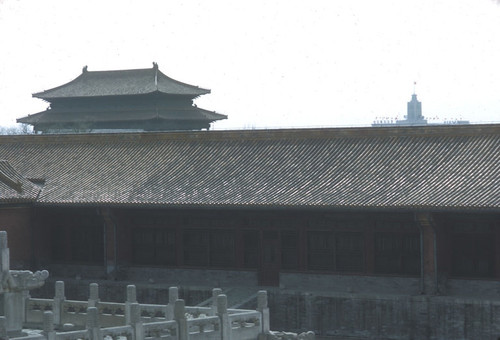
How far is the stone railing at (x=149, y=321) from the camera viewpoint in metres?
27.4

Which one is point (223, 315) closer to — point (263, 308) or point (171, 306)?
point (171, 306)

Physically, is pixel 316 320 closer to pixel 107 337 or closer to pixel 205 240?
pixel 205 240

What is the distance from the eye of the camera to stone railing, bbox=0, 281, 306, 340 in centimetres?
2741

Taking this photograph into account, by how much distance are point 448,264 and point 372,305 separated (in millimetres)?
3022

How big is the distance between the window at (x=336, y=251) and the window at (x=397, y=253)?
2.14 feet

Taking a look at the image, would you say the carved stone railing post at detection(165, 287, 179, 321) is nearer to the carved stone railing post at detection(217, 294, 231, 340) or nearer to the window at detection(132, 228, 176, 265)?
the carved stone railing post at detection(217, 294, 231, 340)

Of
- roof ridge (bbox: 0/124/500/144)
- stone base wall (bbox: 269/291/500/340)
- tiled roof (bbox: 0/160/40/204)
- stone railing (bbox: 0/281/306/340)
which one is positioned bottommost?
stone base wall (bbox: 269/291/500/340)

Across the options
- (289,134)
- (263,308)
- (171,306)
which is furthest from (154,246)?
(171,306)

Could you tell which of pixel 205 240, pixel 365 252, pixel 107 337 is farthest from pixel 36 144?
pixel 107 337

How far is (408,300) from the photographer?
38031mm

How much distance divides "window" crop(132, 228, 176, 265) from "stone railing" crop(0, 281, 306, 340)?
9.07 meters

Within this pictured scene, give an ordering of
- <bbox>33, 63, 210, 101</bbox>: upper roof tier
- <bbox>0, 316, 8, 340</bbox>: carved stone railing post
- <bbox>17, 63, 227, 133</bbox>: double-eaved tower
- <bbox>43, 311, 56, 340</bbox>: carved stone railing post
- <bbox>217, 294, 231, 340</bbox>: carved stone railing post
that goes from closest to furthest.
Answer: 1. <bbox>0, 316, 8, 340</bbox>: carved stone railing post
2. <bbox>43, 311, 56, 340</bbox>: carved stone railing post
3. <bbox>217, 294, 231, 340</bbox>: carved stone railing post
4. <bbox>17, 63, 227, 133</bbox>: double-eaved tower
5. <bbox>33, 63, 210, 101</bbox>: upper roof tier

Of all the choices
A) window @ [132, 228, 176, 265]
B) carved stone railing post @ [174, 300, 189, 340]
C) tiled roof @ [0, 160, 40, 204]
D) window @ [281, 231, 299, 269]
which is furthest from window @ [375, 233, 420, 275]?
tiled roof @ [0, 160, 40, 204]

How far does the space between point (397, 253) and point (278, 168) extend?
608 centimetres
